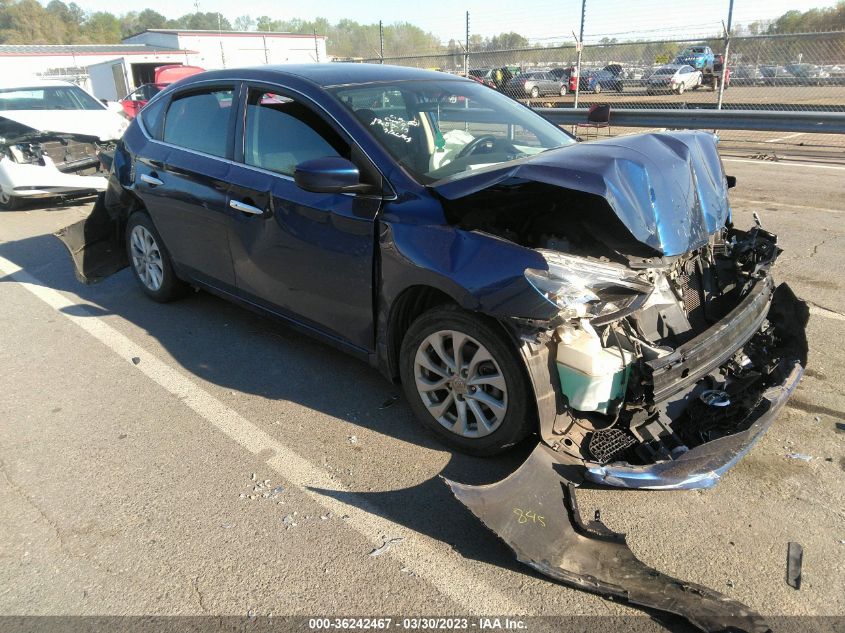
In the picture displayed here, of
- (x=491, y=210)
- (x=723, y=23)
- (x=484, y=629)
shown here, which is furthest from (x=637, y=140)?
(x=723, y=23)

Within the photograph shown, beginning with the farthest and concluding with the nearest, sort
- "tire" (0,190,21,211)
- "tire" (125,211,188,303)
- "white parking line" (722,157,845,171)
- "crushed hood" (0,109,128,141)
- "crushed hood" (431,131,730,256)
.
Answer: "white parking line" (722,157,845,171)
"crushed hood" (0,109,128,141)
"tire" (0,190,21,211)
"tire" (125,211,188,303)
"crushed hood" (431,131,730,256)

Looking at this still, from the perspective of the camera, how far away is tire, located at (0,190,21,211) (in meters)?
9.16

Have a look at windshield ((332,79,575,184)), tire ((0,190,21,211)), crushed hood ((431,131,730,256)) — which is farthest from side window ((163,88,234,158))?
tire ((0,190,21,211))

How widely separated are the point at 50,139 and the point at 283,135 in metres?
7.35

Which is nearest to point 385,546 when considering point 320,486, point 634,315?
point 320,486

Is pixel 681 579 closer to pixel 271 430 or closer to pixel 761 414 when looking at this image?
pixel 761 414

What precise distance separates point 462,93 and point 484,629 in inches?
126

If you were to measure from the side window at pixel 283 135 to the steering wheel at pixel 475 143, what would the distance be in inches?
26.6

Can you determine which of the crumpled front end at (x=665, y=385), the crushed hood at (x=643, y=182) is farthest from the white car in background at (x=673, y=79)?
the crumpled front end at (x=665, y=385)

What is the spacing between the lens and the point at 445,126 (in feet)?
12.5

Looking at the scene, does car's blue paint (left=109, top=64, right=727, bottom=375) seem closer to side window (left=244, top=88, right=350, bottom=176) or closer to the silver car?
side window (left=244, top=88, right=350, bottom=176)

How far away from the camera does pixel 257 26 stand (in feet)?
279

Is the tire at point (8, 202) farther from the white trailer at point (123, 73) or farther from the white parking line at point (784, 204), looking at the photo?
the white trailer at point (123, 73)

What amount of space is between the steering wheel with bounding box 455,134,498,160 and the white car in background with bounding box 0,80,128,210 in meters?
7.13
